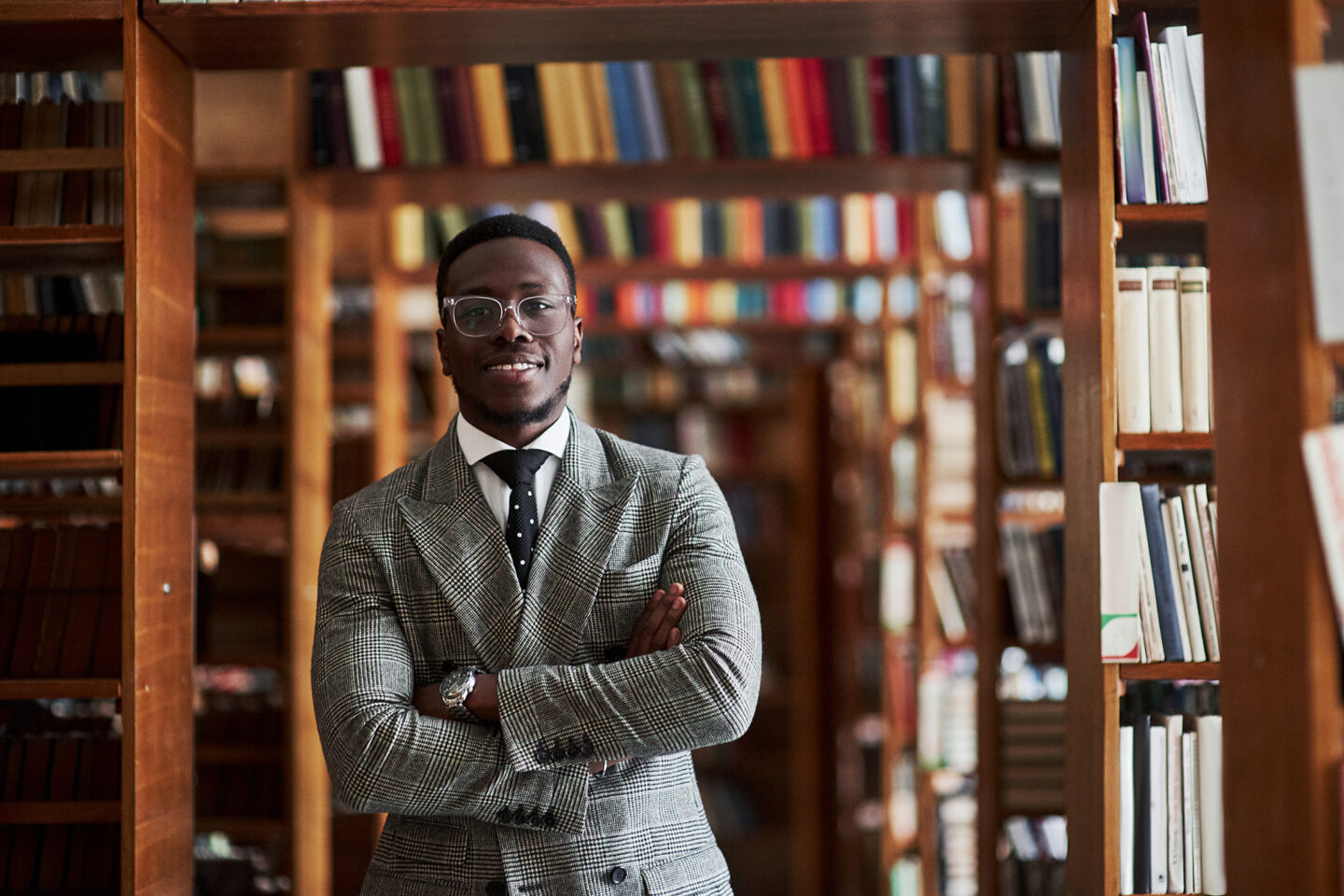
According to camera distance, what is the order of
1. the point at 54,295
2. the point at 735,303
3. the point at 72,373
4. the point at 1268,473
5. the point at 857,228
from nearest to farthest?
the point at 1268,473 → the point at 72,373 → the point at 54,295 → the point at 857,228 → the point at 735,303

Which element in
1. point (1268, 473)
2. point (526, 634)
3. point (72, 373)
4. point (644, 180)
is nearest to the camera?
point (1268, 473)

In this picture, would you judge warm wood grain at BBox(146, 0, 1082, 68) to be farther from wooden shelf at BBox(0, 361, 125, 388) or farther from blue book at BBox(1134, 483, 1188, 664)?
blue book at BBox(1134, 483, 1188, 664)

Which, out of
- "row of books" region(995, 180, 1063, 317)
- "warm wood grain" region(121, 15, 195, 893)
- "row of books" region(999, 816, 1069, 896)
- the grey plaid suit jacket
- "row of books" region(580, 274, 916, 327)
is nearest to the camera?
the grey plaid suit jacket

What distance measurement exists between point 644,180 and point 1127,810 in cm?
218

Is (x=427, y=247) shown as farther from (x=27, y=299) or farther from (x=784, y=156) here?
(x=27, y=299)

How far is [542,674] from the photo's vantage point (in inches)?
69.4

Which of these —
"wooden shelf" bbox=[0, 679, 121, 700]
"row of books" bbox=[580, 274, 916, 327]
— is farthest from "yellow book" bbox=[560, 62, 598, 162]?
"row of books" bbox=[580, 274, 916, 327]

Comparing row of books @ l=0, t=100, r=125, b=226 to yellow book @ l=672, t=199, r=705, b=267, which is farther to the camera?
yellow book @ l=672, t=199, r=705, b=267

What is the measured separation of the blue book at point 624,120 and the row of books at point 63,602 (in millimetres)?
1806

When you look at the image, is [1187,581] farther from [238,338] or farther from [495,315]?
[238,338]

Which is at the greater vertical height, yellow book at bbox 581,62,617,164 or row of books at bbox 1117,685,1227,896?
yellow book at bbox 581,62,617,164

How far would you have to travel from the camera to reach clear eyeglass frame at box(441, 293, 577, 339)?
1924 millimetres

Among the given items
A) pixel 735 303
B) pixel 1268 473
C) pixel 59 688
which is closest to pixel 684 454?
pixel 59 688

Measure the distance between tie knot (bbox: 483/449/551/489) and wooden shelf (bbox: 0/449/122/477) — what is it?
671mm
